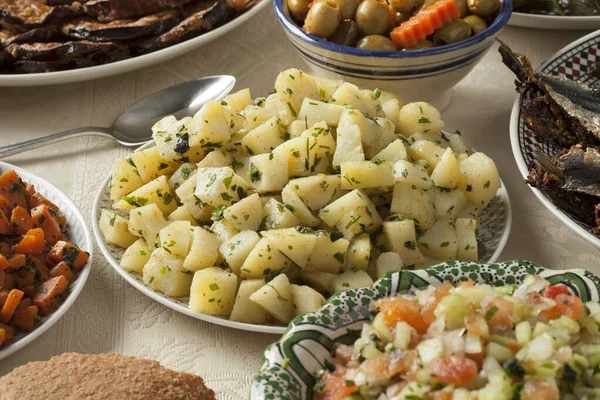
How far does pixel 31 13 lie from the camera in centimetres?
272

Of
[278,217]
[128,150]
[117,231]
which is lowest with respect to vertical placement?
[128,150]

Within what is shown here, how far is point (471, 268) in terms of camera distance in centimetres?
144

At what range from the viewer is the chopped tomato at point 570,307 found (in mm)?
1239

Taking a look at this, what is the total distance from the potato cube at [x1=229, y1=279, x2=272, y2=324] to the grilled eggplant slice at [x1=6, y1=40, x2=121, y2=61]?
1.26m

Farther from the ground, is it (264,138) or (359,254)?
(264,138)

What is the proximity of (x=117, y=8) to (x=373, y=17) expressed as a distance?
931 mm

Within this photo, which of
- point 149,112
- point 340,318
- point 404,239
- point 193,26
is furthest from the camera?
point 193,26

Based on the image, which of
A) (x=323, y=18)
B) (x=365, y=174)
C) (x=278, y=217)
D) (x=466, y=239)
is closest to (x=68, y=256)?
(x=278, y=217)

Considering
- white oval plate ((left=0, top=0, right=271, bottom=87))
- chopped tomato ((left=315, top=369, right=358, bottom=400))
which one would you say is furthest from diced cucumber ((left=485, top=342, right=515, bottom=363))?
white oval plate ((left=0, top=0, right=271, bottom=87))

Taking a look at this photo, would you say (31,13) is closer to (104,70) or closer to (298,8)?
(104,70)

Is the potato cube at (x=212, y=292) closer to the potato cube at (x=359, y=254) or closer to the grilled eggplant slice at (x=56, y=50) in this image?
the potato cube at (x=359, y=254)

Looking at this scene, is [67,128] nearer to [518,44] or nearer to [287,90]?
[287,90]

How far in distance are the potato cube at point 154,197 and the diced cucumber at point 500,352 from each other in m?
1.01

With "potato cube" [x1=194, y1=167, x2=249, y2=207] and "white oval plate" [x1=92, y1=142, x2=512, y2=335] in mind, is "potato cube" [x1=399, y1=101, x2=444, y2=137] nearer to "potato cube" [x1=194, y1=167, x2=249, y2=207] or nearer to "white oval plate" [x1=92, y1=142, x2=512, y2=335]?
"white oval plate" [x1=92, y1=142, x2=512, y2=335]
